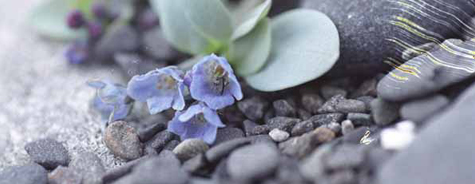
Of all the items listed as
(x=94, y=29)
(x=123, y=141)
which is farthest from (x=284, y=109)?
(x=94, y=29)

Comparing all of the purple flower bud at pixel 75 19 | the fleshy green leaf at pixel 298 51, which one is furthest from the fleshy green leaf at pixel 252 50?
the purple flower bud at pixel 75 19

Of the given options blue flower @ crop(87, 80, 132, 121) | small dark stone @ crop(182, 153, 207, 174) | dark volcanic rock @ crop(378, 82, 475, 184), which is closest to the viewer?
dark volcanic rock @ crop(378, 82, 475, 184)

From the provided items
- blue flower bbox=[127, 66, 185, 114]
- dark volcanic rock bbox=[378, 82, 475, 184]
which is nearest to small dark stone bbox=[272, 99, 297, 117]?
blue flower bbox=[127, 66, 185, 114]

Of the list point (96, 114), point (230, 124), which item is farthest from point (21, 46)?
point (230, 124)

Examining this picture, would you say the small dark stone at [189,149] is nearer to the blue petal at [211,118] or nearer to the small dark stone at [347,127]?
the blue petal at [211,118]

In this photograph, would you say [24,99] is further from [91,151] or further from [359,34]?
[359,34]

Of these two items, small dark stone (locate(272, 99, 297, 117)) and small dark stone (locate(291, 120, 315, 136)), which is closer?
small dark stone (locate(291, 120, 315, 136))

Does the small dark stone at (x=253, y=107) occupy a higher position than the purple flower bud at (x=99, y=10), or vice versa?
the purple flower bud at (x=99, y=10)

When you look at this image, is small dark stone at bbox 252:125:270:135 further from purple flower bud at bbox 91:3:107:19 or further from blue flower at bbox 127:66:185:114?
purple flower bud at bbox 91:3:107:19
